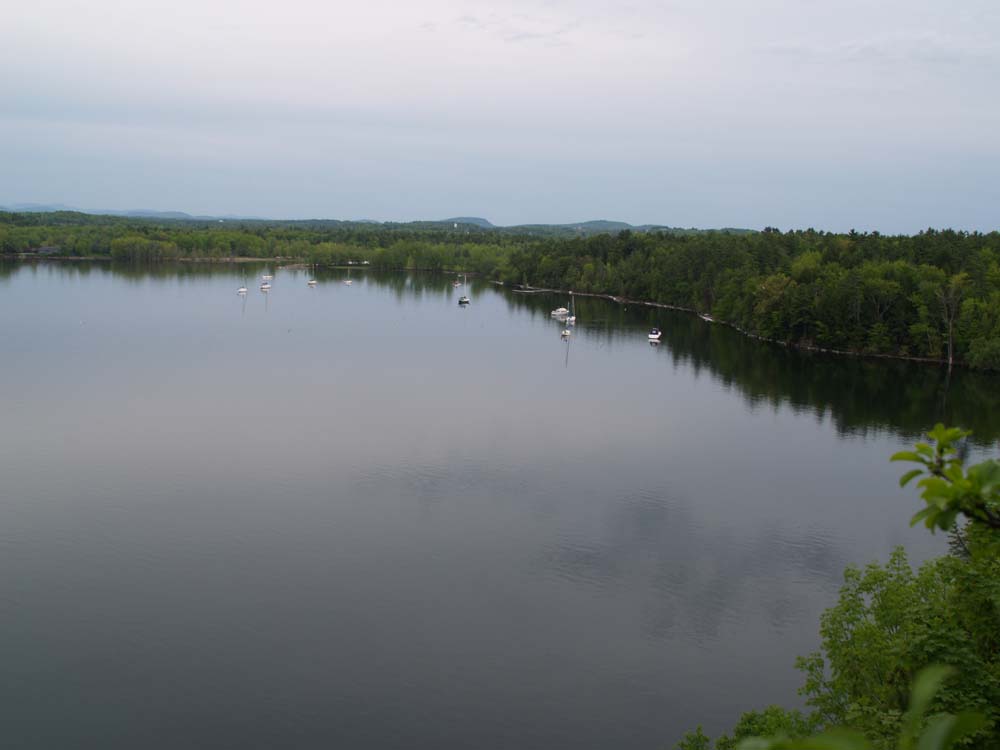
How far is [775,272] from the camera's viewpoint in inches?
1927

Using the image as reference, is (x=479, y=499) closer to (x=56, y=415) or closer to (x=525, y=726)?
(x=525, y=726)

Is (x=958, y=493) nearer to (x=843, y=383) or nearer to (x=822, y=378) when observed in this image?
(x=843, y=383)

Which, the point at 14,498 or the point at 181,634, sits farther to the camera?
the point at 14,498

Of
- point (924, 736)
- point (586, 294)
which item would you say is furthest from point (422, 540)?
point (586, 294)

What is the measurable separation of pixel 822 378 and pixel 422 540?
72.8ft

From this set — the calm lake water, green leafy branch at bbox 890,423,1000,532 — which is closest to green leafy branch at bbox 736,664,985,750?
green leafy branch at bbox 890,423,1000,532

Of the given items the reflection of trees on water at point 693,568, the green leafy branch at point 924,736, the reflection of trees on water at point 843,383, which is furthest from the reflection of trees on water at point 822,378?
the green leafy branch at point 924,736

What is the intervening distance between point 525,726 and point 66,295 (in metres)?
49.5

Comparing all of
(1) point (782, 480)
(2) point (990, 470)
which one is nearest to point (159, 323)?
(1) point (782, 480)

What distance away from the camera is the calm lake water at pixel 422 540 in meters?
11.5

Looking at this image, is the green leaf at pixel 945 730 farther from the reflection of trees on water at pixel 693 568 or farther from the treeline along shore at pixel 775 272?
the treeline along shore at pixel 775 272

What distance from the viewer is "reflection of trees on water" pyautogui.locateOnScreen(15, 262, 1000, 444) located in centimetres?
2719

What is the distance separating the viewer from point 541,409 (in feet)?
88.6

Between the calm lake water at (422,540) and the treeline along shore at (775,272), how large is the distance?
4.51 meters
